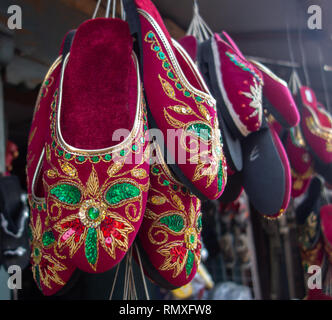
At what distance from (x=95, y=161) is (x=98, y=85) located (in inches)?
4.1

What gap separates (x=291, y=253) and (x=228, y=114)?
36.1 inches

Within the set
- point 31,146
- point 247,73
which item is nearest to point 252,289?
point 247,73

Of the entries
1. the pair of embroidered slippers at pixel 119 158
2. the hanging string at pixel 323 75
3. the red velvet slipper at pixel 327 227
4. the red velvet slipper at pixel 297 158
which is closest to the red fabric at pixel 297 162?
the red velvet slipper at pixel 297 158

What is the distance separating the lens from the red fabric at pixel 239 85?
62 centimetres

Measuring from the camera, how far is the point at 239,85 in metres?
0.62

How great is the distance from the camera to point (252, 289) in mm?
1498

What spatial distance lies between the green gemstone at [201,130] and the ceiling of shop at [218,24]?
363 millimetres

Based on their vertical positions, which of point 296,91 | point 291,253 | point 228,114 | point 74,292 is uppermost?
point 296,91

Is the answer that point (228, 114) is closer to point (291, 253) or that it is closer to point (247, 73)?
point (247, 73)

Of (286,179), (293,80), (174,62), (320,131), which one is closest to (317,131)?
(320,131)

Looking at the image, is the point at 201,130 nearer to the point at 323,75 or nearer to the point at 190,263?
the point at 190,263

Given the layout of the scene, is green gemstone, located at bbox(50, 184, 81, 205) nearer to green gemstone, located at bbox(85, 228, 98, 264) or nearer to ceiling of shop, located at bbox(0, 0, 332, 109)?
green gemstone, located at bbox(85, 228, 98, 264)

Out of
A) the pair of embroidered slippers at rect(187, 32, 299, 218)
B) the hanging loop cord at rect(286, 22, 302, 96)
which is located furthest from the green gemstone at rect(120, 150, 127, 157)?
the hanging loop cord at rect(286, 22, 302, 96)

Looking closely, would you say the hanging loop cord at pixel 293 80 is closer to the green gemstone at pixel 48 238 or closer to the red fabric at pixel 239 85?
the red fabric at pixel 239 85
